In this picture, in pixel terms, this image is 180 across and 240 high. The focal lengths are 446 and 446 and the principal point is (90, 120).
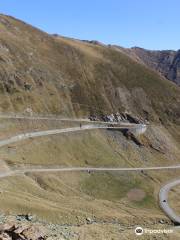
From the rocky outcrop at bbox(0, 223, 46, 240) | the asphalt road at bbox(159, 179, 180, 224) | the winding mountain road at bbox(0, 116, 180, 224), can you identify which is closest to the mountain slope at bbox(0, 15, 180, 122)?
the winding mountain road at bbox(0, 116, 180, 224)

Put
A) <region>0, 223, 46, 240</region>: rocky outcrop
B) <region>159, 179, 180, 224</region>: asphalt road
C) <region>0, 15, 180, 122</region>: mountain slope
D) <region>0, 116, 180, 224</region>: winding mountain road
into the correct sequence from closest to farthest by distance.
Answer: <region>0, 223, 46, 240</region>: rocky outcrop, <region>159, 179, 180, 224</region>: asphalt road, <region>0, 116, 180, 224</region>: winding mountain road, <region>0, 15, 180, 122</region>: mountain slope

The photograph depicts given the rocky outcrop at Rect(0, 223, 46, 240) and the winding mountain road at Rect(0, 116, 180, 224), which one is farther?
the winding mountain road at Rect(0, 116, 180, 224)

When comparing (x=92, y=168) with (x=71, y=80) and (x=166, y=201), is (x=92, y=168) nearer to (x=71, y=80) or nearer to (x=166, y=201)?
(x=166, y=201)

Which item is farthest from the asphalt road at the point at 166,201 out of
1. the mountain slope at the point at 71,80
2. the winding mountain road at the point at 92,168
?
the mountain slope at the point at 71,80

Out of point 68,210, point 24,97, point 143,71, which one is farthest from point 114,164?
point 143,71

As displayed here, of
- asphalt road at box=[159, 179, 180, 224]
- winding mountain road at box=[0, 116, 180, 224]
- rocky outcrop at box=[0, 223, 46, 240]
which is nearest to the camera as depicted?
rocky outcrop at box=[0, 223, 46, 240]

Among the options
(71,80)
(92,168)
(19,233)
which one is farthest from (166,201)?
(19,233)

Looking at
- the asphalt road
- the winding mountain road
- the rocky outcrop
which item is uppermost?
the rocky outcrop

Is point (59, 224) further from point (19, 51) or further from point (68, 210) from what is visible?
point (19, 51)

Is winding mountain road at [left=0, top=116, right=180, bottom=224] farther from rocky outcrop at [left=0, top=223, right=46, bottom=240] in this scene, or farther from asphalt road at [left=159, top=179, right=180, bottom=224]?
rocky outcrop at [left=0, top=223, right=46, bottom=240]

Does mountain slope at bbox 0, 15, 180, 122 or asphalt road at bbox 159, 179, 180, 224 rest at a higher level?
mountain slope at bbox 0, 15, 180, 122
